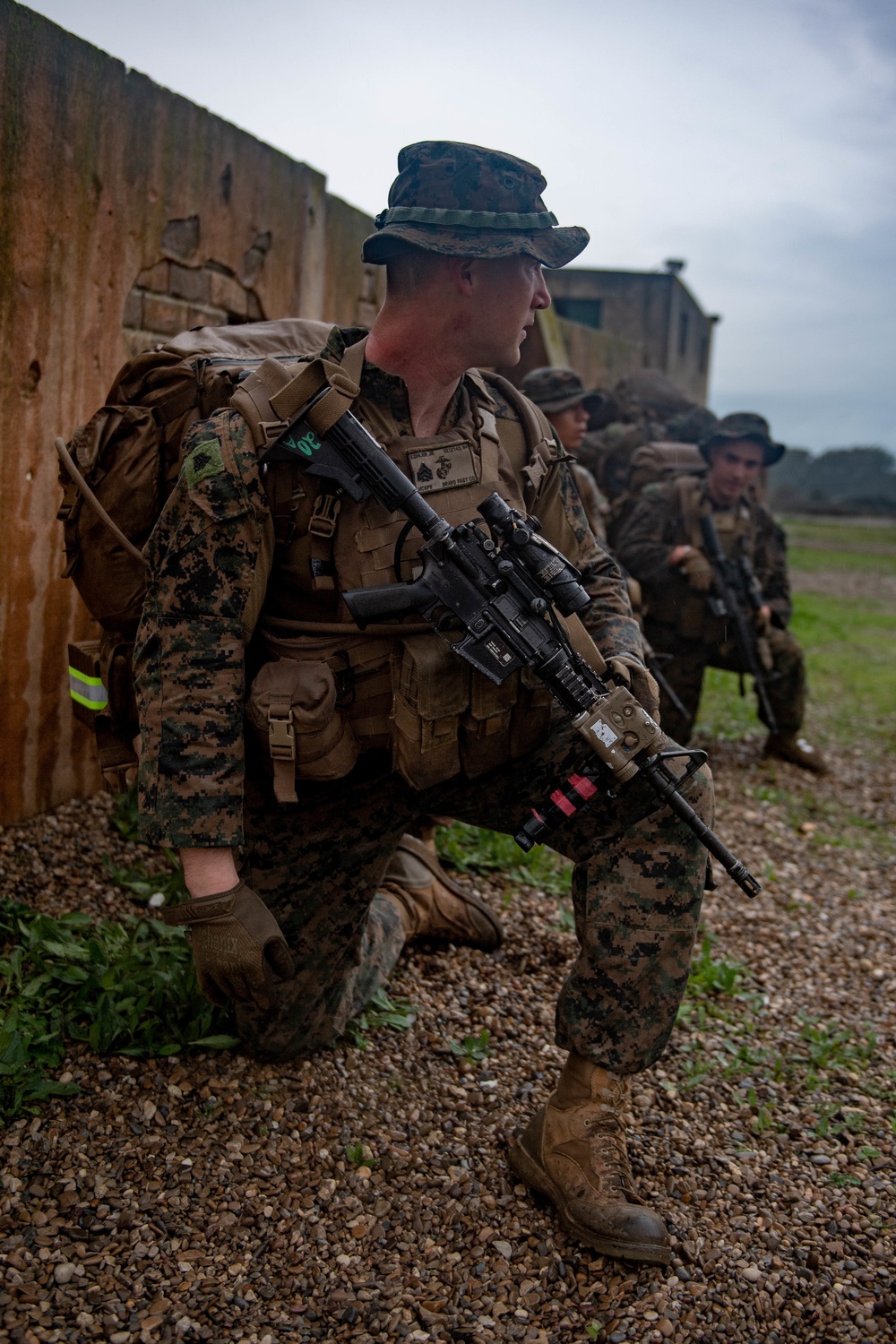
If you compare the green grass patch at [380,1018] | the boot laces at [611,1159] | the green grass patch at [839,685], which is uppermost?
the green grass patch at [839,685]

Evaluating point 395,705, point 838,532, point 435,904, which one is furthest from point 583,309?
point 395,705

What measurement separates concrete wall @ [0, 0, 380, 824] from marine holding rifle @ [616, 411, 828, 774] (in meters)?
3.31

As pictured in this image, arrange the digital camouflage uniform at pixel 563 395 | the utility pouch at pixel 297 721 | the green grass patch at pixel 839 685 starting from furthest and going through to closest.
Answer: the green grass patch at pixel 839 685 → the digital camouflage uniform at pixel 563 395 → the utility pouch at pixel 297 721

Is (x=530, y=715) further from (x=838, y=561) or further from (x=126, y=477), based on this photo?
(x=838, y=561)

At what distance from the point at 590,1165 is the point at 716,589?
4689 mm

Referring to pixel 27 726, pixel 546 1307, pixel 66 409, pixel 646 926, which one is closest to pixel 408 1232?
pixel 546 1307

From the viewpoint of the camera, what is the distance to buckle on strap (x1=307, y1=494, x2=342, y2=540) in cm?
235

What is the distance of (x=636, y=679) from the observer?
2.63 metres

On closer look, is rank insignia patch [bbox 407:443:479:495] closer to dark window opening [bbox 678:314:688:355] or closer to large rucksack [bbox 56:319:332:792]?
large rucksack [bbox 56:319:332:792]

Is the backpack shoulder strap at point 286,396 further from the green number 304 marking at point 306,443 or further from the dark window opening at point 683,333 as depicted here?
the dark window opening at point 683,333

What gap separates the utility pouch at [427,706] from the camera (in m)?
2.35

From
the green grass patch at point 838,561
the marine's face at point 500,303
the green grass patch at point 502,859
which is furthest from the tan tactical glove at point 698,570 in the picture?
the green grass patch at point 838,561

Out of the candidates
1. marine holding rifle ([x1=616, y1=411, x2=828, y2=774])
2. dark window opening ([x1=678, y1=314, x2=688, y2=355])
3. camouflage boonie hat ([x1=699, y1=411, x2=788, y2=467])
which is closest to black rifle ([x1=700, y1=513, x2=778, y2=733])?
marine holding rifle ([x1=616, y1=411, x2=828, y2=774])

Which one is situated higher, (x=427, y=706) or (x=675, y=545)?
(x=675, y=545)
